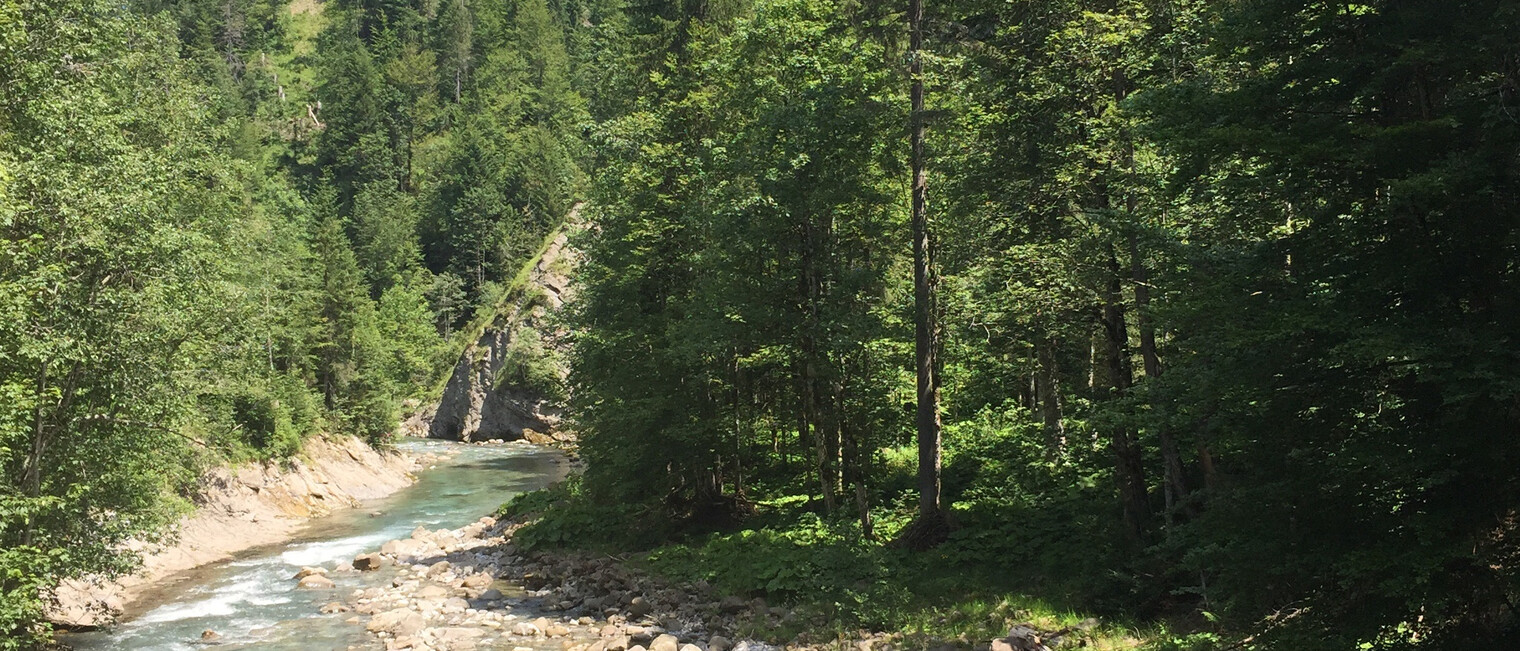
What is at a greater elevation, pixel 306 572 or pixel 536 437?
pixel 536 437

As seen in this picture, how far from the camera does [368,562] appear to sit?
998 inches

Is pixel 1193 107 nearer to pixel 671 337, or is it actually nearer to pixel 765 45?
pixel 765 45

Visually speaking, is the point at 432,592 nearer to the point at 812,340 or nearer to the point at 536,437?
the point at 812,340

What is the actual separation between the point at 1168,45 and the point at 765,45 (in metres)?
9.98

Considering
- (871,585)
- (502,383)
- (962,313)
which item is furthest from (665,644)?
(502,383)

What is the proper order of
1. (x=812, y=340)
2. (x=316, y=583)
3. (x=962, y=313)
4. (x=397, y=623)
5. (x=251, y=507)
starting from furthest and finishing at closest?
(x=251, y=507) < (x=316, y=583) < (x=812, y=340) < (x=397, y=623) < (x=962, y=313)

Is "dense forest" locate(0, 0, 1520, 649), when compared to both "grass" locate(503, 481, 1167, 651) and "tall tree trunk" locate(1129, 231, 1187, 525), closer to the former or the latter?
"grass" locate(503, 481, 1167, 651)

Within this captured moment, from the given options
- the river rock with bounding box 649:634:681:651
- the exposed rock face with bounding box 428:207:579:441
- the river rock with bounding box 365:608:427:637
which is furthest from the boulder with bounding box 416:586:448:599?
the exposed rock face with bounding box 428:207:579:441

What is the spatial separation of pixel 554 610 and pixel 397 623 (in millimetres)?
3119

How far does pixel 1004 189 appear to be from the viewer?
15.3 meters

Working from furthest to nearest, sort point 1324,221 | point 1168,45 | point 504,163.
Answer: point 504,163, point 1168,45, point 1324,221

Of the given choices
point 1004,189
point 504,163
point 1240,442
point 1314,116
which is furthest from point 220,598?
point 504,163

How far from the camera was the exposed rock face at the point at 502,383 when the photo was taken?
68375 mm

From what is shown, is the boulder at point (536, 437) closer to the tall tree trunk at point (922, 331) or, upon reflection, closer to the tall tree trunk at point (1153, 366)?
the tall tree trunk at point (922, 331)
